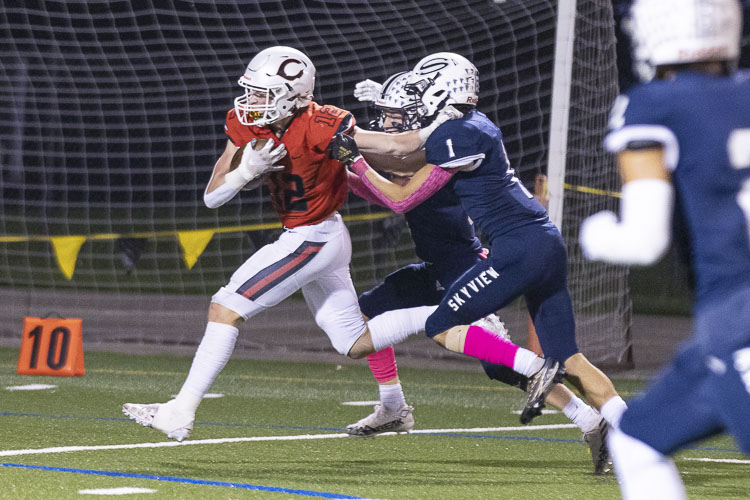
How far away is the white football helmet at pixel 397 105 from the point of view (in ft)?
17.9

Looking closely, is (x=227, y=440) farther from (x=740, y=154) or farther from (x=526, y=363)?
(x=740, y=154)

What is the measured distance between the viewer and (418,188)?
5219mm

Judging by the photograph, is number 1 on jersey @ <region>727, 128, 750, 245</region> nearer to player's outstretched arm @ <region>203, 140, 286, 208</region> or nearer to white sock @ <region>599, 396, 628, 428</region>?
white sock @ <region>599, 396, 628, 428</region>

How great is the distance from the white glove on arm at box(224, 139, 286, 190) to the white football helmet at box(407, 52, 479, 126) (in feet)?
2.07

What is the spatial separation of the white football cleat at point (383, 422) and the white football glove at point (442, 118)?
52.8 inches

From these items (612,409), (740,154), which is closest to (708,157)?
(740,154)

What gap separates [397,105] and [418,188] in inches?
18.2

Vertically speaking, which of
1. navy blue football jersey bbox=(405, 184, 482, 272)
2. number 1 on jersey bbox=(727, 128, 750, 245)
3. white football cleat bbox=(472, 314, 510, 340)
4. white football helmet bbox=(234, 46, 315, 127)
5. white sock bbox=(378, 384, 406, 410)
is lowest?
white sock bbox=(378, 384, 406, 410)

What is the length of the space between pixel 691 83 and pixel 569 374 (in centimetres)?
255

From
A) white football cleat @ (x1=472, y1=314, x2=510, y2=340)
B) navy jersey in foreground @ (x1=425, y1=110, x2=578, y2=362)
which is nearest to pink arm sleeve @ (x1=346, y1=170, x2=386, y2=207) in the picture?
navy jersey in foreground @ (x1=425, y1=110, x2=578, y2=362)

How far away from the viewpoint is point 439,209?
563cm

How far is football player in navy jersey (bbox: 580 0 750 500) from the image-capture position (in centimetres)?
255

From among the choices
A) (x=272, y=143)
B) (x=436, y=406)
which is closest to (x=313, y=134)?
(x=272, y=143)

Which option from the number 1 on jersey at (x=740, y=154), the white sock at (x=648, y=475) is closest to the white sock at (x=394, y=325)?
the white sock at (x=648, y=475)
